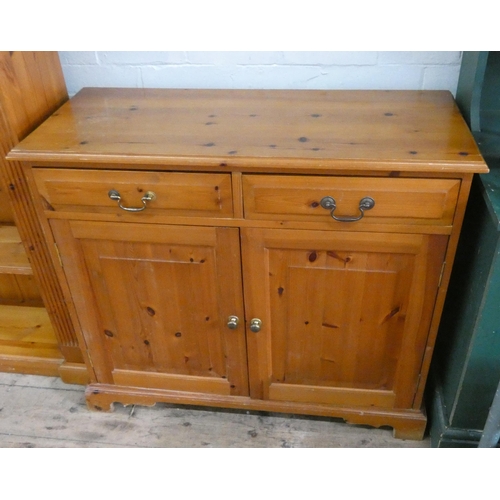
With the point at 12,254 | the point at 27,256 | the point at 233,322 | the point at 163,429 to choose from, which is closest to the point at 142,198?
the point at 233,322

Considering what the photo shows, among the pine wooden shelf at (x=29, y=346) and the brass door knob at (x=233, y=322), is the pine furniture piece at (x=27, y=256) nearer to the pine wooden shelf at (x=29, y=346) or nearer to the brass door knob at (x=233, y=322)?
the pine wooden shelf at (x=29, y=346)

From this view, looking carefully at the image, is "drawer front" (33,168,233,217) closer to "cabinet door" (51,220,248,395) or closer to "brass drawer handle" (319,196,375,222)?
"cabinet door" (51,220,248,395)

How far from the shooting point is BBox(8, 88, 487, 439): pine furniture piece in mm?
1130

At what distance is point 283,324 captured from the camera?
137cm

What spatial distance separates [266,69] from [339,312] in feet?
2.37

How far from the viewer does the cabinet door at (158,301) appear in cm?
128

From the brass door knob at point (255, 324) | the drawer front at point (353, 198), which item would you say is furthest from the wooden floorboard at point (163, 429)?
the drawer front at point (353, 198)

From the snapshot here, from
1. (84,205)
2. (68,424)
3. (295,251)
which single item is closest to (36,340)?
(68,424)

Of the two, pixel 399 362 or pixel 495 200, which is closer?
pixel 495 200

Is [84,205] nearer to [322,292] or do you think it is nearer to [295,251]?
[295,251]

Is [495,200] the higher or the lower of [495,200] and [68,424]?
the higher

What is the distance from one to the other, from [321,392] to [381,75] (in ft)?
3.03

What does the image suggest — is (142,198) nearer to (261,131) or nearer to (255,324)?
(261,131)

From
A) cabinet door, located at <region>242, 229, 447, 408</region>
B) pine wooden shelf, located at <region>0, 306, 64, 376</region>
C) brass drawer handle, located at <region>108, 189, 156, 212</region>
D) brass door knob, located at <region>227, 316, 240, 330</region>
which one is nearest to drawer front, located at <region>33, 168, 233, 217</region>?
brass drawer handle, located at <region>108, 189, 156, 212</region>
